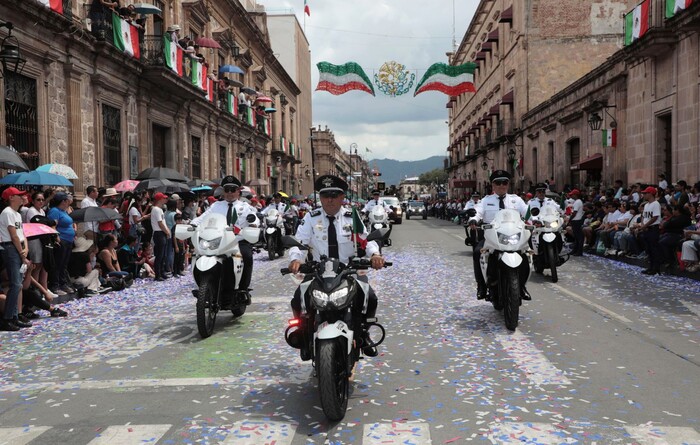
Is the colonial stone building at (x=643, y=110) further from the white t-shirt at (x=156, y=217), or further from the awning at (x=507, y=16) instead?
the white t-shirt at (x=156, y=217)

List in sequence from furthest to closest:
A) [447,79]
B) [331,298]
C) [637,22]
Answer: [447,79] → [637,22] → [331,298]

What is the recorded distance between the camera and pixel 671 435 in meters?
4.09

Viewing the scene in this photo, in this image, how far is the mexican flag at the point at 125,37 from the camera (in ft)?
61.2

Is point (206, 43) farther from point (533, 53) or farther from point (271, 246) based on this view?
point (533, 53)

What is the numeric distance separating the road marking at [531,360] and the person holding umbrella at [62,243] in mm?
6761

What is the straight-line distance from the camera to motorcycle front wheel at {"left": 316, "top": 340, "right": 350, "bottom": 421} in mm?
4297

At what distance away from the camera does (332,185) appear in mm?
5418

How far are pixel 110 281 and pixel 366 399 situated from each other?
25.6ft

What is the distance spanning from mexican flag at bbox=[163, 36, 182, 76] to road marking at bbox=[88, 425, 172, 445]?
19.3 metres

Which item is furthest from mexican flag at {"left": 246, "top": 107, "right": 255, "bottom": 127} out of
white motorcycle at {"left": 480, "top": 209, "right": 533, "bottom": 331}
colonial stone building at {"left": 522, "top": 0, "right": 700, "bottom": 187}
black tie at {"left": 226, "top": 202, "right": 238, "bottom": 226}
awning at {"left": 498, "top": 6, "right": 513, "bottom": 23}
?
white motorcycle at {"left": 480, "top": 209, "right": 533, "bottom": 331}

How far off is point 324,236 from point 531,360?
2.26 meters

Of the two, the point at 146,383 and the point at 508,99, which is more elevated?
the point at 508,99

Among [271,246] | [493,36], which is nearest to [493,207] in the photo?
[271,246]

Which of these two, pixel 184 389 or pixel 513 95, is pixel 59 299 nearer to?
pixel 184 389
